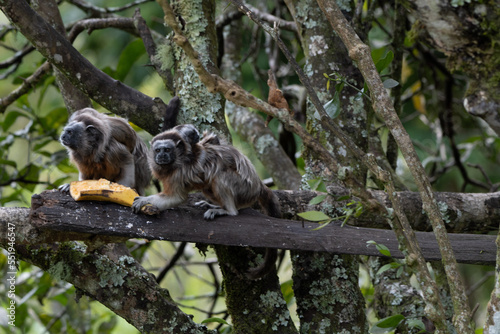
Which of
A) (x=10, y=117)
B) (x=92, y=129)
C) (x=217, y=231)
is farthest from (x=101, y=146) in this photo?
(x=10, y=117)

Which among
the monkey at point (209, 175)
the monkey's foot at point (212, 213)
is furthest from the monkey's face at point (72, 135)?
the monkey's foot at point (212, 213)

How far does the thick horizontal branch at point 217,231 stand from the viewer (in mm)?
2785

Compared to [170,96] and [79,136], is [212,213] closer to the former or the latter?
[79,136]

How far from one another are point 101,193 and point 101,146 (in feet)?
2.73

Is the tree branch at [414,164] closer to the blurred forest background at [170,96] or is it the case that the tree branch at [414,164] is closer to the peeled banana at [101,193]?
the blurred forest background at [170,96]

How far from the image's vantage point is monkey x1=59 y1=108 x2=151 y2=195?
3625 millimetres

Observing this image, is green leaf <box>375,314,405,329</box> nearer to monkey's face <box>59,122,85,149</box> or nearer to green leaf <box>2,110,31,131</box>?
monkey's face <box>59,122,85,149</box>

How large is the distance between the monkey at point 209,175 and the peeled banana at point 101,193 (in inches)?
9.9

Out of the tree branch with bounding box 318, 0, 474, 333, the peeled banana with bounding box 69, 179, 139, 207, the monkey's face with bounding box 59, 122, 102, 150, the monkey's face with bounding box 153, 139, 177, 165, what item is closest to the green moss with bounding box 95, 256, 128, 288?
the peeled banana with bounding box 69, 179, 139, 207

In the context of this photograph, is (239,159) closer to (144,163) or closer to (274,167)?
(144,163)

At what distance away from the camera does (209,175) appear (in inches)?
135

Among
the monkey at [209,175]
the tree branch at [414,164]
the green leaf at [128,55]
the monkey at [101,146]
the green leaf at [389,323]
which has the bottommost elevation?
the green leaf at [389,323]

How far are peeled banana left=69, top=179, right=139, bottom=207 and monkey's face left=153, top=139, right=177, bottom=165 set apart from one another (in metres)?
0.30

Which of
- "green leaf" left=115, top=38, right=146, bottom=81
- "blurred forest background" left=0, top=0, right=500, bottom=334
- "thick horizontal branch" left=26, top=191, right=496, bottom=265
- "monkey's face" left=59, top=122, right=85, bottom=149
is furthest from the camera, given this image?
"blurred forest background" left=0, top=0, right=500, bottom=334
